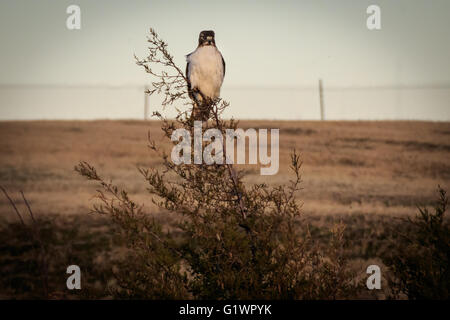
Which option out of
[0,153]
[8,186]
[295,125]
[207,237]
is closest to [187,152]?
[207,237]

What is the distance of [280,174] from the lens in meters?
27.4

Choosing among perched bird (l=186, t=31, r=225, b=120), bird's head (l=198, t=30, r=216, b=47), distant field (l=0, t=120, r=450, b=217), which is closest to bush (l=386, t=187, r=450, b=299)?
perched bird (l=186, t=31, r=225, b=120)

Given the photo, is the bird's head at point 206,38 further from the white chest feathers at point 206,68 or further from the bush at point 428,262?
the bush at point 428,262

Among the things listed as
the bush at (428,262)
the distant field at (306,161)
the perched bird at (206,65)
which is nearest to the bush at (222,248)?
the bush at (428,262)

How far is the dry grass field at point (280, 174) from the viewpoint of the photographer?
13.7 m

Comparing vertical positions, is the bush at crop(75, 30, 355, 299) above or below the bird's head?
below

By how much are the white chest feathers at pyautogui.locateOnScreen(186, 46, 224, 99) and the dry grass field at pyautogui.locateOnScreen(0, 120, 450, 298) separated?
7.15 ft

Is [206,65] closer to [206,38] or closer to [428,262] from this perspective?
[206,38]

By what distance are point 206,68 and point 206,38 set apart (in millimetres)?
423

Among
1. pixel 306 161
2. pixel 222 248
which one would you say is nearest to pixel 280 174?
pixel 306 161

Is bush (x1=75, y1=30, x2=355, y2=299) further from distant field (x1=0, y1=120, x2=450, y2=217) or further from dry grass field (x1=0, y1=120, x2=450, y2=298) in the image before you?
distant field (x1=0, y1=120, x2=450, y2=217)

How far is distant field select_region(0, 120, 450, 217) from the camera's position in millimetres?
20516

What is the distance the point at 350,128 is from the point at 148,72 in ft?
129
